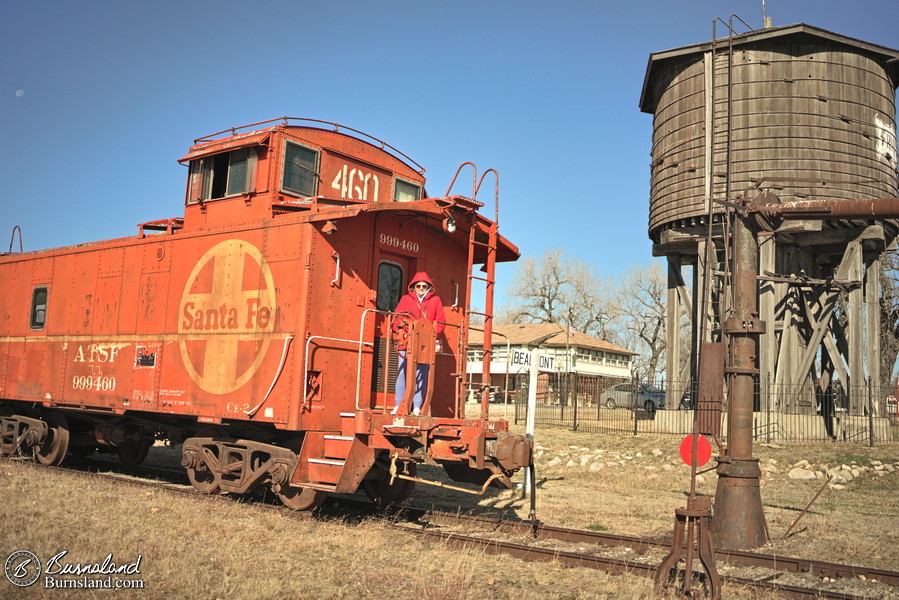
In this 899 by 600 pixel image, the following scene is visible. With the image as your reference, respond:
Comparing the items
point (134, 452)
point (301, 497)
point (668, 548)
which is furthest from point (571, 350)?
point (668, 548)

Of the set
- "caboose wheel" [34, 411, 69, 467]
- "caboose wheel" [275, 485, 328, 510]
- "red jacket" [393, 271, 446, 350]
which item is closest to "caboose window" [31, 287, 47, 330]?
"caboose wheel" [34, 411, 69, 467]

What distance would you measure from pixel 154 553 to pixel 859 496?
12.6 m

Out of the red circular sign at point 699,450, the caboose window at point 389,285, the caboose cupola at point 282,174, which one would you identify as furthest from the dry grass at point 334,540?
the caboose cupola at point 282,174

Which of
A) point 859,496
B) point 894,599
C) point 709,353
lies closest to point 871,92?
point 859,496

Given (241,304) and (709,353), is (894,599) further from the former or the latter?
(241,304)

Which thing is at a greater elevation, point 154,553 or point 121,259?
Result: point 121,259

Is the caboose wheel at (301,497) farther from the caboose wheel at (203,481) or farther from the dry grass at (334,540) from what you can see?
the caboose wheel at (203,481)

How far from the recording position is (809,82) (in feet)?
67.8

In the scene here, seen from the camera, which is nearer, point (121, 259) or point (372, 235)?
point (372, 235)

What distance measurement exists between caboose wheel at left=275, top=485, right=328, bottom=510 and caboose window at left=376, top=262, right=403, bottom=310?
265cm

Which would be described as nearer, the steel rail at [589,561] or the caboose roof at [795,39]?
the steel rail at [589,561]

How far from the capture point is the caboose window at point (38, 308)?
13672mm

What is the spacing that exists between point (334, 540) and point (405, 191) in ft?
19.6

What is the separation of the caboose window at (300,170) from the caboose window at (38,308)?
628cm
